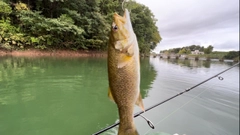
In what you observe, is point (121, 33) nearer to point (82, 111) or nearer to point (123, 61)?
point (123, 61)

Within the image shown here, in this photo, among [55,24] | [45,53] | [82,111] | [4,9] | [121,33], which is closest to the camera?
[121,33]

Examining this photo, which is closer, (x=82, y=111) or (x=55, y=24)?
(x=82, y=111)

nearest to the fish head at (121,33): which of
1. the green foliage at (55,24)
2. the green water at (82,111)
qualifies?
the green water at (82,111)

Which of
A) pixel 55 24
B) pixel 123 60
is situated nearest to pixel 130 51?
pixel 123 60

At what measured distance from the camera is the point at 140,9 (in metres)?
25.7

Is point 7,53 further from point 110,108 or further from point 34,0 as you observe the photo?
point 110,108

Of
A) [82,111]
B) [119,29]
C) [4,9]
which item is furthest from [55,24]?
[119,29]

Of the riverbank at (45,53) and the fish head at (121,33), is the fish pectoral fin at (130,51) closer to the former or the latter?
the fish head at (121,33)

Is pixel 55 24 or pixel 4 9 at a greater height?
pixel 4 9

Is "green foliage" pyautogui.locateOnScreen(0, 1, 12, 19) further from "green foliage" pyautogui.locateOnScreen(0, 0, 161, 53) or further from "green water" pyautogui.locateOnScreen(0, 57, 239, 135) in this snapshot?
"green water" pyautogui.locateOnScreen(0, 57, 239, 135)

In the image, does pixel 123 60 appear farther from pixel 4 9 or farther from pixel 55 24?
pixel 4 9

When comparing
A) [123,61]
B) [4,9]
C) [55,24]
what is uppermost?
[4,9]

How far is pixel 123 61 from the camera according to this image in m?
0.69

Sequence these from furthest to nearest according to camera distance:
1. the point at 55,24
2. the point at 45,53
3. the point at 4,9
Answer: the point at 45,53 → the point at 55,24 → the point at 4,9
